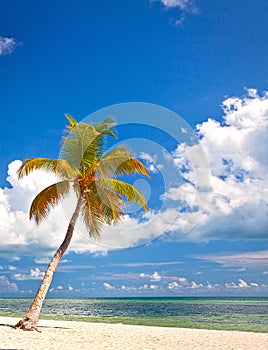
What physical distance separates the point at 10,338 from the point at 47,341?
1170 millimetres

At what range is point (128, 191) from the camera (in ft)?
67.0

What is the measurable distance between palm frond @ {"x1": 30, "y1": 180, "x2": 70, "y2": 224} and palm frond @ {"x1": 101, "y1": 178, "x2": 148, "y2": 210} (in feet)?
5.97

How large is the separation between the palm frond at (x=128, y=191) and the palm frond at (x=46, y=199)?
1.82m

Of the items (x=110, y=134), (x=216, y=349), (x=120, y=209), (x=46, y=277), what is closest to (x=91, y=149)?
(x=110, y=134)

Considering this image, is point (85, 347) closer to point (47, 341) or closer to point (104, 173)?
point (47, 341)

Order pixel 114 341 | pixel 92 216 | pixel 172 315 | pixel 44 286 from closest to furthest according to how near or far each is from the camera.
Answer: pixel 114 341
pixel 44 286
pixel 92 216
pixel 172 315

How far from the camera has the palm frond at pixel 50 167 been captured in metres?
19.3

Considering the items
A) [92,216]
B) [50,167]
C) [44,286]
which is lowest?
[44,286]

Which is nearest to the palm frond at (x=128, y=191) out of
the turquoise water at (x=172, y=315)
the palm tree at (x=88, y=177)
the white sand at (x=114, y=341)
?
the palm tree at (x=88, y=177)

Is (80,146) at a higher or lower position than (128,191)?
higher

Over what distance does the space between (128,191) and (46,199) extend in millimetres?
3328

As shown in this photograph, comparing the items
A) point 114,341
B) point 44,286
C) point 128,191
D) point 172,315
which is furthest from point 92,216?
point 172,315

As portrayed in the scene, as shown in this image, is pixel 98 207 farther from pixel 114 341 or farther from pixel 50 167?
pixel 114 341

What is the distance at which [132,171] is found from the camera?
811 inches
